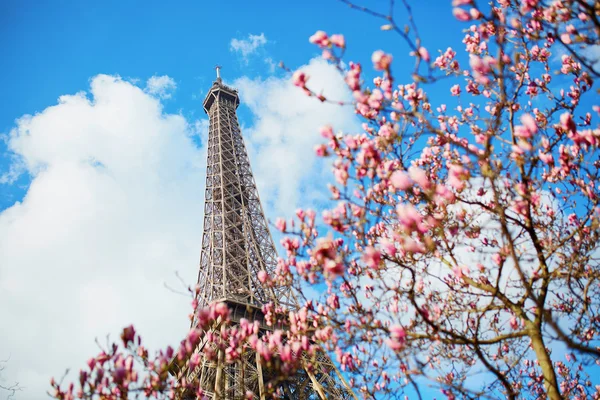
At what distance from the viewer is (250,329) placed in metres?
5.85

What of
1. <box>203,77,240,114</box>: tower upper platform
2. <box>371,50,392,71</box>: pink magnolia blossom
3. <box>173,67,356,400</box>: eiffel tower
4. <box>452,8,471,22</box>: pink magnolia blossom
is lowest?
<box>371,50,392,71</box>: pink magnolia blossom

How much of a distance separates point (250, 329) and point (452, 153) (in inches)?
157

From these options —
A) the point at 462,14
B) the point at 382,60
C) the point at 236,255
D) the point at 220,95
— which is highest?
the point at 220,95

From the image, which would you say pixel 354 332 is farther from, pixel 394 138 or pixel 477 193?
pixel 477 193

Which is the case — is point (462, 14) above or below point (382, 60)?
above

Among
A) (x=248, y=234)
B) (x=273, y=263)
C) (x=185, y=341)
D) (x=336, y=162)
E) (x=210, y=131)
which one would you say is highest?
(x=210, y=131)

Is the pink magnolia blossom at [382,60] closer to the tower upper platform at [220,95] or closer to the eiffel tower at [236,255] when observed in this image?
the eiffel tower at [236,255]

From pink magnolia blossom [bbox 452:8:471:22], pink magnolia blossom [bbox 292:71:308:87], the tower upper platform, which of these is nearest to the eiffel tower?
the tower upper platform

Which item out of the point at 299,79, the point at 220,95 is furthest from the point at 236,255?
the point at 299,79

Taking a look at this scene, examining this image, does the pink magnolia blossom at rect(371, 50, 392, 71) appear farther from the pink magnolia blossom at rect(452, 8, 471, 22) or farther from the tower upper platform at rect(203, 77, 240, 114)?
the tower upper platform at rect(203, 77, 240, 114)

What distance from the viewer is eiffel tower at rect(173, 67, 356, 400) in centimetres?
1852

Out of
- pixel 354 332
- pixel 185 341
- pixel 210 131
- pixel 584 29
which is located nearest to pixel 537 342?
pixel 354 332

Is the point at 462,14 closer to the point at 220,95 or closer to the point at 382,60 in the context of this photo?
the point at 382,60

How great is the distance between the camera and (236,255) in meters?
25.6
